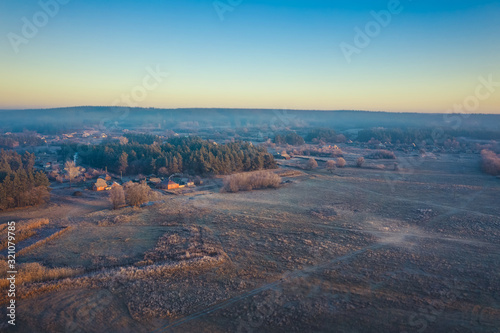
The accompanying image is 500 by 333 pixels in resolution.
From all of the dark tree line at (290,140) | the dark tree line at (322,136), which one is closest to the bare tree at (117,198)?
the dark tree line at (290,140)

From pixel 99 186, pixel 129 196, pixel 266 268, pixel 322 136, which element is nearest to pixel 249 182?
pixel 129 196

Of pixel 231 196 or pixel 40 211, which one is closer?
pixel 40 211

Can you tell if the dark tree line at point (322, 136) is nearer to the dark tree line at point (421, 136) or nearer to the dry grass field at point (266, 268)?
the dark tree line at point (421, 136)

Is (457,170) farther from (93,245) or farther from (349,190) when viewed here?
(93,245)

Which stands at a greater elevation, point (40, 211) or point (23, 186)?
point (23, 186)

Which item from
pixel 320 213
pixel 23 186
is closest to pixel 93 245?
pixel 23 186

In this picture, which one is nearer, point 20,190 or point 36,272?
point 36,272

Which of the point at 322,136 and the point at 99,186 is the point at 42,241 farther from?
the point at 322,136
